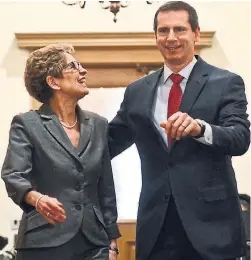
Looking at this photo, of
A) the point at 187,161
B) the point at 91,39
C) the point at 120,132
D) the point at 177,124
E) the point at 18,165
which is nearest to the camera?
the point at 177,124

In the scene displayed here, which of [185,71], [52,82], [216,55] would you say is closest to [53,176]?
[52,82]

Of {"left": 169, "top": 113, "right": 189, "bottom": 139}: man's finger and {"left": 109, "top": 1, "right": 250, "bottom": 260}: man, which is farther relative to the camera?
{"left": 109, "top": 1, "right": 250, "bottom": 260}: man

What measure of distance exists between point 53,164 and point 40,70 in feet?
1.03

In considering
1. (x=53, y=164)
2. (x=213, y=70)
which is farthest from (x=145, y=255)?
(x=213, y=70)

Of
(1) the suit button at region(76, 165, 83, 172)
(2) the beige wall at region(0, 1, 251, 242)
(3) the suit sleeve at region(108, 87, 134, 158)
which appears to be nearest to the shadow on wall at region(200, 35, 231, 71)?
(2) the beige wall at region(0, 1, 251, 242)

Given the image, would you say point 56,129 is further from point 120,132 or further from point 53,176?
point 120,132

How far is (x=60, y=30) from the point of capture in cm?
395

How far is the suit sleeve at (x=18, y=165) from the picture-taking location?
1655 mm

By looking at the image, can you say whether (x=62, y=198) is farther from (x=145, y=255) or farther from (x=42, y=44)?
(x=42, y=44)

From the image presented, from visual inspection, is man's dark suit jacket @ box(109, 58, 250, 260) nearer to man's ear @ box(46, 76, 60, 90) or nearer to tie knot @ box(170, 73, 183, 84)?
tie knot @ box(170, 73, 183, 84)

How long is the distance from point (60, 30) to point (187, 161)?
235 centimetres

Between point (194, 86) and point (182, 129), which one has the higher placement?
point (194, 86)

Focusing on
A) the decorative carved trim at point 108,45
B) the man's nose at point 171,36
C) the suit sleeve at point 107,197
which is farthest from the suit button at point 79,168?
the decorative carved trim at point 108,45

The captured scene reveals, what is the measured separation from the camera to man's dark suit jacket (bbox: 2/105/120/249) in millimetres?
1695
